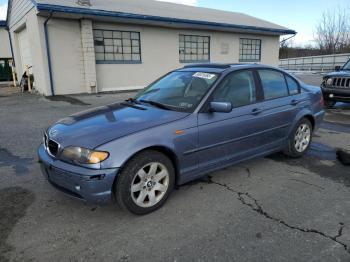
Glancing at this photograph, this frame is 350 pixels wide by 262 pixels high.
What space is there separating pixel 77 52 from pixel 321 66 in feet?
95.3

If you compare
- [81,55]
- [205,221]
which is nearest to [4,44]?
[81,55]

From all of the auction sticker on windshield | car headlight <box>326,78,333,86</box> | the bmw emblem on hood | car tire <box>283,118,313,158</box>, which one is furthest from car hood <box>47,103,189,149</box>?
car headlight <box>326,78,333,86</box>

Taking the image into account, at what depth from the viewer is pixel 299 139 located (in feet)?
16.6

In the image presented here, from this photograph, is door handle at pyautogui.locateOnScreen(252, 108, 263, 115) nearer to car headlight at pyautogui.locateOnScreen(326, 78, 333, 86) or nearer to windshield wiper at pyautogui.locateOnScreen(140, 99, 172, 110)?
windshield wiper at pyautogui.locateOnScreen(140, 99, 172, 110)

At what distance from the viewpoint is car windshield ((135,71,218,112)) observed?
3797mm

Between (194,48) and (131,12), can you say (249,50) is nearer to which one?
(194,48)

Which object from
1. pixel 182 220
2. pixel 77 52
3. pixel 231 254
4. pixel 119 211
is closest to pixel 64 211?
pixel 119 211

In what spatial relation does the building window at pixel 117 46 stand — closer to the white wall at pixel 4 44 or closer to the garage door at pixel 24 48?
the garage door at pixel 24 48

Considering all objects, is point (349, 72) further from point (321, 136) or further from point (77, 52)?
point (77, 52)

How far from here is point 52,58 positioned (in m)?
12.2

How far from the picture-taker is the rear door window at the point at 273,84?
14.8 ft

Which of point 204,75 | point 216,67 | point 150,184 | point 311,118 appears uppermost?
point 216,67

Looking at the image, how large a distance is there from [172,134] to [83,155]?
0.97 m

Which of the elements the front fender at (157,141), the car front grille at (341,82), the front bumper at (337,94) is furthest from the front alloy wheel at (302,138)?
the car front grille at (341,82)
